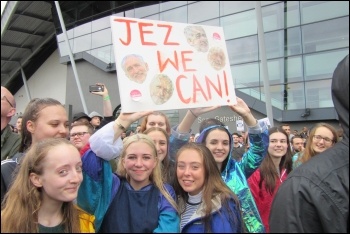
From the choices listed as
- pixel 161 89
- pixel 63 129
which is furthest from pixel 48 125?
pixel 161 89

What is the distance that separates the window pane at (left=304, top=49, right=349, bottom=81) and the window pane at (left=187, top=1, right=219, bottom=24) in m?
4.86

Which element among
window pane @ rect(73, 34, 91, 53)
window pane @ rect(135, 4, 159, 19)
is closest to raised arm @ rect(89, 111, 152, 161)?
window pane @ rect(135, 4, 159, 19)

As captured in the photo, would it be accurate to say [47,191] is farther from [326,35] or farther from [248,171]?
[326,35]

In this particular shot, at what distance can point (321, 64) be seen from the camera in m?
12.6

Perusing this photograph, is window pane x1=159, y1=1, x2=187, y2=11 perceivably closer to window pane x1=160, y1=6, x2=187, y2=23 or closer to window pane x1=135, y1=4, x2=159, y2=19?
window pane x1=160, y1=6, x2=187, y2=23

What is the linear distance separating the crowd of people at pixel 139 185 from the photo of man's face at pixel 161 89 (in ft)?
0.59

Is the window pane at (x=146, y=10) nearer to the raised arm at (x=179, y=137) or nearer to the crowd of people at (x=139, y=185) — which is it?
the raised arm at (x=179, y=137)

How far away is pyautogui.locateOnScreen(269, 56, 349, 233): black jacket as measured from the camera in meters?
1.12

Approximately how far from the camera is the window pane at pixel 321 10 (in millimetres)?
12414

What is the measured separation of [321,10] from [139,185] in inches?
517

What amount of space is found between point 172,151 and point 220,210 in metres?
1.15

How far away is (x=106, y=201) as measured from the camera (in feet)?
6.55

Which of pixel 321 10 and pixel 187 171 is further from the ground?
pixel 321 10

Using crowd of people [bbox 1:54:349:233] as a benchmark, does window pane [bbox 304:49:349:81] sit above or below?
above
